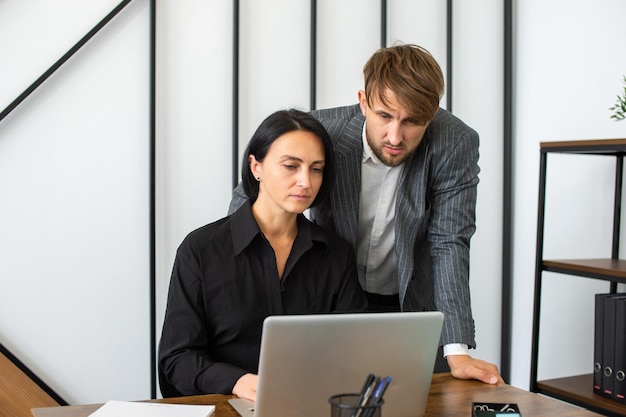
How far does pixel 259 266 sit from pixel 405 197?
1.43ft

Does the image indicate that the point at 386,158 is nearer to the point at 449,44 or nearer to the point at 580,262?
the point at 580,262

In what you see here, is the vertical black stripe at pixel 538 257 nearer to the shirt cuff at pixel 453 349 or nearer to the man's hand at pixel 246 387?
the shirt cuff at pixel 453 349

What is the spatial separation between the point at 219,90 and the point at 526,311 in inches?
56.7

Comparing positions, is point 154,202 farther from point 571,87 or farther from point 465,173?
point 571,87

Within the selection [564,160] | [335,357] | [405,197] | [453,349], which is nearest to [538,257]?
[564,160]

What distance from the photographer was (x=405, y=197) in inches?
72.9

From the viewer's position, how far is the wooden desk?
4.03 ft

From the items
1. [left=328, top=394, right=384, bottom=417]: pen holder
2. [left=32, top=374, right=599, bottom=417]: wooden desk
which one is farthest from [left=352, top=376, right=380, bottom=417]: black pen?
[left=32, top=374, right=599, bottom=417]: wooden desk

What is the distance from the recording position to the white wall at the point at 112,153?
2.09 m

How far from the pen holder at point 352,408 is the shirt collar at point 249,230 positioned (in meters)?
0.75

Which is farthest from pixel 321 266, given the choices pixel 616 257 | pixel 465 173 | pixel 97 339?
pixel 616 257

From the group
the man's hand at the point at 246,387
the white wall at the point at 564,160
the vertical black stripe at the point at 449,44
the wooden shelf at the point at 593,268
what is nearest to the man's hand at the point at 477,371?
the man's hand at the point at 246,387

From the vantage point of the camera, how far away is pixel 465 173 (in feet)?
6.16

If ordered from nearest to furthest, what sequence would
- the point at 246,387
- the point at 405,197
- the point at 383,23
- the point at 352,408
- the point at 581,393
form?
the point at 352,408 < the point at 246,387 < the point at 405,197 < the point at 581,393 < the point at 383,23
